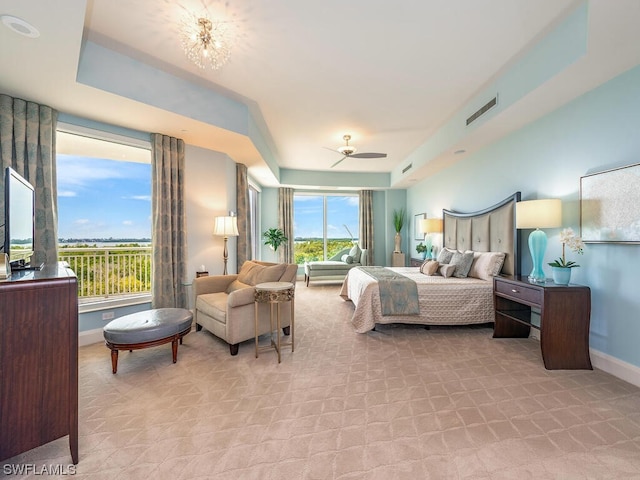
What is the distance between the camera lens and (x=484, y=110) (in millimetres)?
3428

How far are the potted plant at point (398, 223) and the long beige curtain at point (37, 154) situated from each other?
6.89 m

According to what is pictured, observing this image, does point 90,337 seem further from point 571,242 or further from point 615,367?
point 615,367

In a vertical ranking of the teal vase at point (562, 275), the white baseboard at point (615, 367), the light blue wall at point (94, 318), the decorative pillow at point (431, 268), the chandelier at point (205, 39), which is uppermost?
the chandelier at point (205, 39)

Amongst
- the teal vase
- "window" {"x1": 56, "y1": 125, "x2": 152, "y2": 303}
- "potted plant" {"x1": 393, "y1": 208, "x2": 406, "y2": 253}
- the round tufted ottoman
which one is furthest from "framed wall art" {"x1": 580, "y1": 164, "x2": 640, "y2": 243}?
"window" {"x1": 56, "y1": 125, "x2": 152, "y2": 303}

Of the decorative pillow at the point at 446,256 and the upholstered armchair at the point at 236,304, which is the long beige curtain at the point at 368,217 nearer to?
the decorative pillow at the point at 446,256

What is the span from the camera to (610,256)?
8.39 ft

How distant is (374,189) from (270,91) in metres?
5.13

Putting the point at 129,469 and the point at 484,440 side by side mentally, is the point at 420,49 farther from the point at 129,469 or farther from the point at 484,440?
the point at 129,469

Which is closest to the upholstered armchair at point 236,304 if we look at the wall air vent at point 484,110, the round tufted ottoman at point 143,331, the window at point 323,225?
the round tufted ottoman at point 143,331

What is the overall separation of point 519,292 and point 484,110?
7.31 feet

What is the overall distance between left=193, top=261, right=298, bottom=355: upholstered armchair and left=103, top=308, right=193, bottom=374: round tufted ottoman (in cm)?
38

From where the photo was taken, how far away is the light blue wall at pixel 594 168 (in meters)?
2.40

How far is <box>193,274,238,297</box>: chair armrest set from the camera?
11.9 ft

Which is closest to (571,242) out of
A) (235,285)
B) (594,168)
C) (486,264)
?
(594,168)
